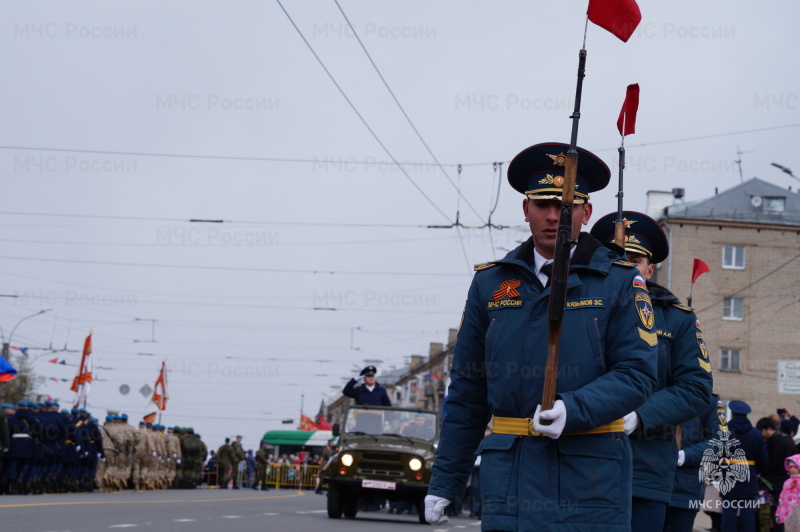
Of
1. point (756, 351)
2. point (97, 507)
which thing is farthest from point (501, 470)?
point (756, 351)

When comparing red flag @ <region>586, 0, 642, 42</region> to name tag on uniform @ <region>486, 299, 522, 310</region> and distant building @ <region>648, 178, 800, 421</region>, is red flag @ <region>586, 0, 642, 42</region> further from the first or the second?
distant building @ <region>648, 178, 800, 421</region>

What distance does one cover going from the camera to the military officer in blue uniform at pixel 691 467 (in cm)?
727

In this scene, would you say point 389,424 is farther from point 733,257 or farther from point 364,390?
point 733,257

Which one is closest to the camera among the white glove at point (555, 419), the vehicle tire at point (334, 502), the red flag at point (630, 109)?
the white glove at point (555, 419)

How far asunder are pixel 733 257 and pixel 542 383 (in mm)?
64352

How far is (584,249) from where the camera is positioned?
190 inches

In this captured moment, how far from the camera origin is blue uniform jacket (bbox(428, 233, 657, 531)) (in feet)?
14.5

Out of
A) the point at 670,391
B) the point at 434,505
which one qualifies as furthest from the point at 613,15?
the point at 670,391

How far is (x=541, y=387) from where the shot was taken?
4.55 meters

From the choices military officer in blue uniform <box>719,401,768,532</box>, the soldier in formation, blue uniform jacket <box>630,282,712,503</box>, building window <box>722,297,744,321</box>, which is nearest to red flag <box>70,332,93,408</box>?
the soldier in formation

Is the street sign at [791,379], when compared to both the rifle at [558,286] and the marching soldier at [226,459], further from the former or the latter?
the rifle at [558,286]

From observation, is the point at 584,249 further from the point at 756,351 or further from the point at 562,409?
the point at 756,351

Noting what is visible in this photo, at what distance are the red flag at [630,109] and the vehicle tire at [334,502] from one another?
1356cm

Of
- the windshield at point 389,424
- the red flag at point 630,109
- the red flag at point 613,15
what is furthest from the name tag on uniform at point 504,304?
the windshield at point 389,424
